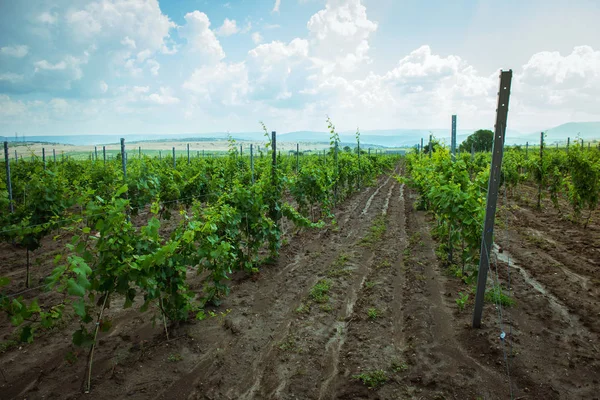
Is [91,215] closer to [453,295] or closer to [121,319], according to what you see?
[121,319]

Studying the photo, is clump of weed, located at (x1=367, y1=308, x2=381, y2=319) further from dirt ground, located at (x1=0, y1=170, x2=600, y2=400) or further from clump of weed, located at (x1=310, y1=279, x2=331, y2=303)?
clump of weed, located at (x1=310, y1=279, x2=331, y2=303)

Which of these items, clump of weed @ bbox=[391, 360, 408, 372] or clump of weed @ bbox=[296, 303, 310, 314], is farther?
clump of weed @ bbox=[296, 303, 310, 314]

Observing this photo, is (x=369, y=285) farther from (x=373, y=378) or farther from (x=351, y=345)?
(x=373, y=378)

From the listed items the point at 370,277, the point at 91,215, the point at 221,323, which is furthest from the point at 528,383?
the point at 91,215

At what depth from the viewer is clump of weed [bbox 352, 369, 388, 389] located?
3.74m

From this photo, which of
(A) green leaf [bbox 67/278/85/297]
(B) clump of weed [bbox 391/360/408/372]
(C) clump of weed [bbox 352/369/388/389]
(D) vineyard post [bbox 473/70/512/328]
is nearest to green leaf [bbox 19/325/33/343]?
(A) green leaf [bbox 67/278/85/297]

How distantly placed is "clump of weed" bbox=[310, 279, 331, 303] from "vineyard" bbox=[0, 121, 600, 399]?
33mm

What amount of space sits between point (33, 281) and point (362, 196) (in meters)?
14.4

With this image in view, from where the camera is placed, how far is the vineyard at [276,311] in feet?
11.8

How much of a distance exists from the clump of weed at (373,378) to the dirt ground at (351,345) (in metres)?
0.02

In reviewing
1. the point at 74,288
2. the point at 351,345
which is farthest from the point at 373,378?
the point at 74,288

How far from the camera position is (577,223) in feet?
35.8

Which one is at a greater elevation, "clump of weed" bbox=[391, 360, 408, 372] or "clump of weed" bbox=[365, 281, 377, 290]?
"clump of weed" bbox=[365, 281, 377, 290]

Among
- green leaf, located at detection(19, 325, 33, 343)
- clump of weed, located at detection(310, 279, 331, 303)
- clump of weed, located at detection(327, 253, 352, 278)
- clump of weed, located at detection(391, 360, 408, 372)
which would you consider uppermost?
green leaf, located at detection(19, 325, 33, 343)
